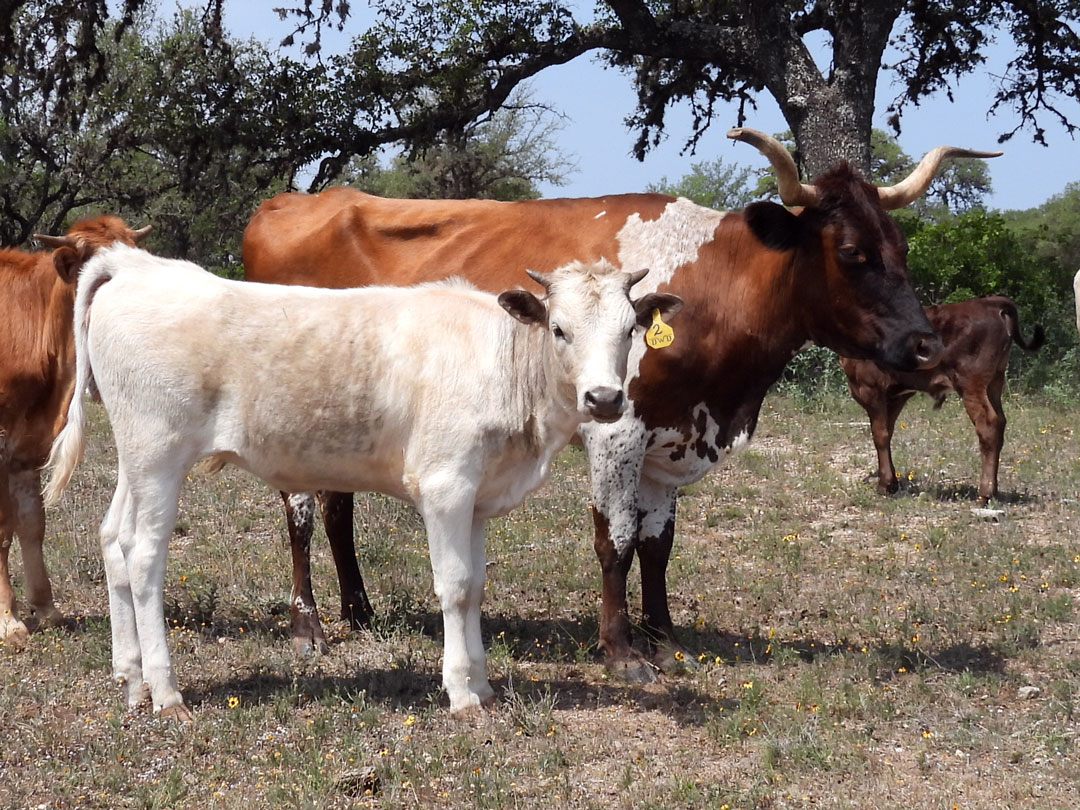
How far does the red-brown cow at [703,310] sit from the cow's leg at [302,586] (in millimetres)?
17

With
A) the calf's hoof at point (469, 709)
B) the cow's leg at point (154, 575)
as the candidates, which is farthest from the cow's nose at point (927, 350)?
the cow's leg at point (154, 575)

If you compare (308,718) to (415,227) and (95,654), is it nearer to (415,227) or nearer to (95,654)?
(95,654)

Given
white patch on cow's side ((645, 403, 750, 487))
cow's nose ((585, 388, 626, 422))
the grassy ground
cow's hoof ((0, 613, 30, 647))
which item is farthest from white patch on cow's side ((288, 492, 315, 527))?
cow's nose ((585, 388, 626, 422))

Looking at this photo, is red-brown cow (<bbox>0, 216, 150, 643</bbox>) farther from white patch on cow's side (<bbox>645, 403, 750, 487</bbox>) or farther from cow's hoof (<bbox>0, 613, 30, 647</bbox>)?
white patch on cow's side (<bbox>645, 403, 750, 487</bbox>)

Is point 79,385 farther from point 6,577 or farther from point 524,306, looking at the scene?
point 524,306

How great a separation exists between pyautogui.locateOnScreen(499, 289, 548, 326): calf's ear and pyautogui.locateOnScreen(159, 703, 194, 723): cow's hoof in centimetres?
227

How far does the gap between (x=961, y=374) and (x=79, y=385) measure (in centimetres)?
836

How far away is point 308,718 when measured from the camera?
213 inches

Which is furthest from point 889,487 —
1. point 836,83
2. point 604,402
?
point 836,83

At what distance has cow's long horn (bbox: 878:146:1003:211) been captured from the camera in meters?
6.50

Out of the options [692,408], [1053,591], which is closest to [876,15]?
[1053,591]

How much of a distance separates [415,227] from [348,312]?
1801 millimetres

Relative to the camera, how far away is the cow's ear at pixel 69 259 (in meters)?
6.61

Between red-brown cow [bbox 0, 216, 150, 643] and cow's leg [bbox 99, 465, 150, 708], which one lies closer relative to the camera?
cow's leg [bbox 99, 465, 150, 708]
